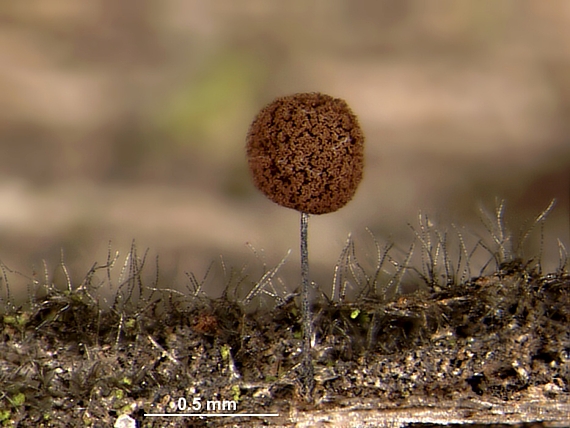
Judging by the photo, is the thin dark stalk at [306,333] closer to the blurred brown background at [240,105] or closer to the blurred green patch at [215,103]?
the blurred brown background at [240,105]

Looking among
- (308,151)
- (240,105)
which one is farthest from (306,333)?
(240,105)

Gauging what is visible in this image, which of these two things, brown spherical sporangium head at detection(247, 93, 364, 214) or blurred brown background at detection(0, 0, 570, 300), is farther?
blurred brown background at detection(0, 0, 570, 300)

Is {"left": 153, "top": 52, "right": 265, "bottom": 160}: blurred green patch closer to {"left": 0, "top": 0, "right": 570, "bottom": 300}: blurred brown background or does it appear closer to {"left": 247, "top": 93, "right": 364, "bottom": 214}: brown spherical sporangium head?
{"left": 0, "top": 0, "right": 570, "bottom": 300}: blurred brown background

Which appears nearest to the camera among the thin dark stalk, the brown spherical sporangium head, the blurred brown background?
the brown spherical sporangium head

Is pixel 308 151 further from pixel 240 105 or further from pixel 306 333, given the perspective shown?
pixel 240 105

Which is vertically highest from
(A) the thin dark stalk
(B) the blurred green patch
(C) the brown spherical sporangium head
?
(B) the blurred green patch

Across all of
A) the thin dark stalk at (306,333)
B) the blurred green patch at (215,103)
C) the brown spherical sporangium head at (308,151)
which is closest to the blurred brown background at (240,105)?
the blurred green patch at (215,103)

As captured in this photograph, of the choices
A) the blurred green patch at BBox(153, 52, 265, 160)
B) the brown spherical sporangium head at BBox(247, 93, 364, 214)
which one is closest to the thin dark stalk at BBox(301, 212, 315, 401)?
the brown spherical sporangium head at BBox(247, 93, 364, 214)
